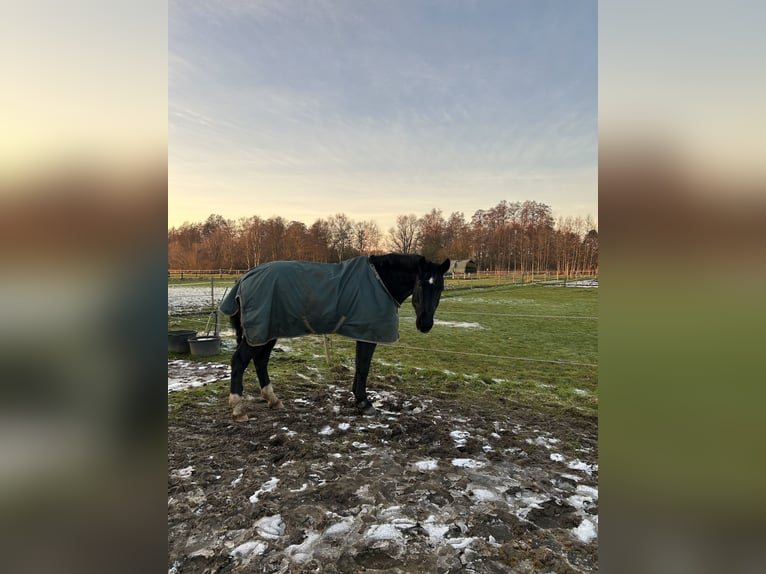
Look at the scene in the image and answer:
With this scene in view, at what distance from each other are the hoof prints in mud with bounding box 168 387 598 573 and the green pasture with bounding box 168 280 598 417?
1.08 metres

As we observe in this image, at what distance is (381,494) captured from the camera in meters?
2.58

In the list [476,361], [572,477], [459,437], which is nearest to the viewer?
[572,477]

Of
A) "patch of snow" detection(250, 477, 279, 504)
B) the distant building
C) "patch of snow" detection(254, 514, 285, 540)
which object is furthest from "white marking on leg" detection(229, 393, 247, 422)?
the distant building

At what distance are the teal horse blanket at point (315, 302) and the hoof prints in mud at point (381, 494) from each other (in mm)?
985

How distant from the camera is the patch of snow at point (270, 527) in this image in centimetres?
215

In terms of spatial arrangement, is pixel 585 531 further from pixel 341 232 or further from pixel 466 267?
pixel 466 267

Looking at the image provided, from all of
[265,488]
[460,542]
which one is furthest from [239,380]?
[460,542]

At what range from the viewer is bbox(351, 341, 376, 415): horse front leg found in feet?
14.0

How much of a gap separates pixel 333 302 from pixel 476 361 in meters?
3.98

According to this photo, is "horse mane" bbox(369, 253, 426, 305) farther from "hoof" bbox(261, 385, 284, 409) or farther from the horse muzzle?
"hoof" bbox(261, 385, 284, 409)
